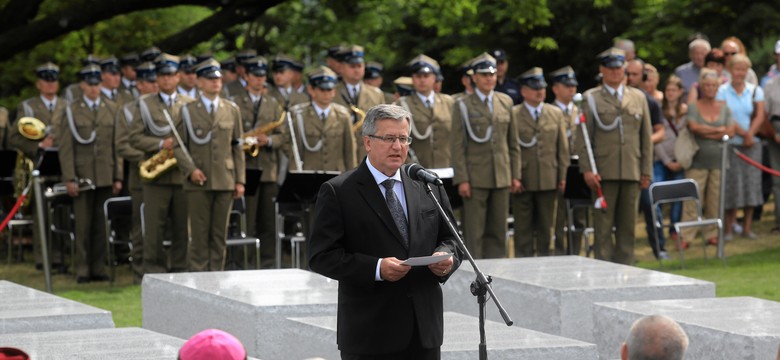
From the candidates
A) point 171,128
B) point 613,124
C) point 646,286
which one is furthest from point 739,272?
point 171,128

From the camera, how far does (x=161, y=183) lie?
15.5m

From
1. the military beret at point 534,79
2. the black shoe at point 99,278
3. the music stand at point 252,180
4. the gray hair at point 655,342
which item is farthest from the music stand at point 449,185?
the gray hair at point 655,342

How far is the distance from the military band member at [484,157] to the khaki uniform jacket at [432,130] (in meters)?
0.98

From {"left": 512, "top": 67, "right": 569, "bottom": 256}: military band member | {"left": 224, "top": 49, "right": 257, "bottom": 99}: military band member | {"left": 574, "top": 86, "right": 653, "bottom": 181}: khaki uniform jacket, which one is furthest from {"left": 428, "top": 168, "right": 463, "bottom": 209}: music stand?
{"left": 224, "top": 49, "right": 257, "bottom": 99}: military band member

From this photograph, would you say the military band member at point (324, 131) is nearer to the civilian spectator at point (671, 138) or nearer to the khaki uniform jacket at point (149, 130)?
the khaki uniform jacket at point (149, 130)

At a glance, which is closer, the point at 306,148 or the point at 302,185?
the point at 302,185

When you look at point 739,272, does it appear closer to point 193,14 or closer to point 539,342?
point 539,342

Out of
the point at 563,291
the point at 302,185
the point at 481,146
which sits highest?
the point at 481,146

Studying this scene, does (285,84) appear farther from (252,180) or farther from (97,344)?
(97,344)

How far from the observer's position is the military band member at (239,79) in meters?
17.2

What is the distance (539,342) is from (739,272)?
665 centimetres

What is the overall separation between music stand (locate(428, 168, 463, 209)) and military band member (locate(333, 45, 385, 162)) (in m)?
1.57

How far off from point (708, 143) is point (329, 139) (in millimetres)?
4249

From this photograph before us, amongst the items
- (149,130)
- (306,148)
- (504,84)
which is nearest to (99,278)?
(149,130)
